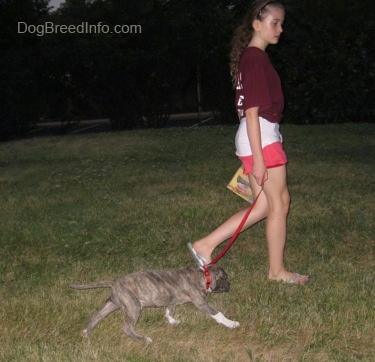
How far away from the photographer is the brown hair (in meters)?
5.04

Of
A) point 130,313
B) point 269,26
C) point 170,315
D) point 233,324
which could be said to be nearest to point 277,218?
point 233,324

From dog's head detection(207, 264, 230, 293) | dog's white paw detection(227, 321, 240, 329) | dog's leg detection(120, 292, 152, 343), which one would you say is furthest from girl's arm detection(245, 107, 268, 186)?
dog's leg detection(120, 292, 152, 343)

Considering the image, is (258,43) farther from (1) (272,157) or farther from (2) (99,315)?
(2) (99,315)

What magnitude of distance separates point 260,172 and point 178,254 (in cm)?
190

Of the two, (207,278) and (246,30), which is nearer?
(207,278)

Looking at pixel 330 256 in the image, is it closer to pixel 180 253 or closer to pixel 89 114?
pixel 180 253

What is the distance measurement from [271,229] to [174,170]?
6.17 metres

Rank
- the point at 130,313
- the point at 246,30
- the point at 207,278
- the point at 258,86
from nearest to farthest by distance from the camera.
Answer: the point at 130,313, the point at 207,278, the point at 258,86, the point at 246,30

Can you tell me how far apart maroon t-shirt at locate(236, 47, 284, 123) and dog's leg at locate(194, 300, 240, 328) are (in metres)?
1.44

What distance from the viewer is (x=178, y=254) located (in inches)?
256

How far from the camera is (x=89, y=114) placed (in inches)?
879

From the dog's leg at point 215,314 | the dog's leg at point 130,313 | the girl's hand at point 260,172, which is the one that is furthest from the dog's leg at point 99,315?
the girl's hand at point 260,172

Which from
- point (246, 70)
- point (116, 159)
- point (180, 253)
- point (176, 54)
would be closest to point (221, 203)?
point (180, 253)

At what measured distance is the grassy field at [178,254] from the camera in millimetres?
4262
